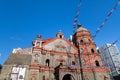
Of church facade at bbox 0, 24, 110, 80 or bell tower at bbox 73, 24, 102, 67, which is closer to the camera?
church facade at bbox 0, 24, 110, 80

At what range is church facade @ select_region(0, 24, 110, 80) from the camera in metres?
23.2

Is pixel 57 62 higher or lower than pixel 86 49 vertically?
lower

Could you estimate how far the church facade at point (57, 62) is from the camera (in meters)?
23.2

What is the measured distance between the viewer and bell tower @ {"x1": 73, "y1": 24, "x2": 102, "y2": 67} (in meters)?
29.0

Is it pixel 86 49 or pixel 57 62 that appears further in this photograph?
pixel 86 49

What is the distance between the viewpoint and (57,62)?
89.2 ft

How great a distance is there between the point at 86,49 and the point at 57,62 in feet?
29.5

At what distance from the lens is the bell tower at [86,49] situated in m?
29.0

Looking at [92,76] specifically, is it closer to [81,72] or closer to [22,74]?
[81,72]

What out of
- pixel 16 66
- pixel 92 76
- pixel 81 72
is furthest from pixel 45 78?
pixel 92 76

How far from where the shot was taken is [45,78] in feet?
78.8

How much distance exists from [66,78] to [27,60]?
32.8 feet

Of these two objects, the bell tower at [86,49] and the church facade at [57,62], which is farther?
the bell tower at [86,49]

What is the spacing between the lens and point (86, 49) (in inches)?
1216
